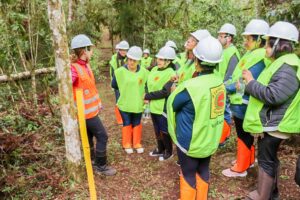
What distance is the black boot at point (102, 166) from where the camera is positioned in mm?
5145

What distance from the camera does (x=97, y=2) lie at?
43.8ft

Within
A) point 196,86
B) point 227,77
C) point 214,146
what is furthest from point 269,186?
point 227,77

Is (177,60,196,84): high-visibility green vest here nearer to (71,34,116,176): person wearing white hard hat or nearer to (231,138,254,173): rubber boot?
(231,138,254,173): rubber boot

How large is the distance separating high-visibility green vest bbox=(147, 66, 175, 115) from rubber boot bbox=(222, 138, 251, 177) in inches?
58.6

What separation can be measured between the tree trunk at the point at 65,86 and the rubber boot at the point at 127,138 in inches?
65.6

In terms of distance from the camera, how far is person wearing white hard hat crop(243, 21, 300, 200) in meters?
3.34

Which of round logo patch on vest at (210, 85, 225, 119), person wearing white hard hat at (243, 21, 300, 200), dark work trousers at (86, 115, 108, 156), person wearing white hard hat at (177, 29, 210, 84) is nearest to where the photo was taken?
person wearing white hard hat at (243, 21, 300, 200)

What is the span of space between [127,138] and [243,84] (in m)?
2.78

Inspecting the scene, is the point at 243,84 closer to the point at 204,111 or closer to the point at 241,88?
the point at 241,88

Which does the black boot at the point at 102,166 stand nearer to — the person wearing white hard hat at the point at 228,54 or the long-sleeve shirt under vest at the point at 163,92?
the long-sleeve shirt under vest at the point at 163,92

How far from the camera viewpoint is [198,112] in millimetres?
3434

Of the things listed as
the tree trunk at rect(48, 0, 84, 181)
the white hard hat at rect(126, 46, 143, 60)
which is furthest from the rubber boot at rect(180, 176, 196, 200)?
the white hard hat at rect(126, 46, 143, 60)

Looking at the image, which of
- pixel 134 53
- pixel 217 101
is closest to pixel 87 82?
pixel 134 53

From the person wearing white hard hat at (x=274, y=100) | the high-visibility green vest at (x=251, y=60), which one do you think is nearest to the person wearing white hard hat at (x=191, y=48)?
the high-visibility green vest at (x=251, y=60)
